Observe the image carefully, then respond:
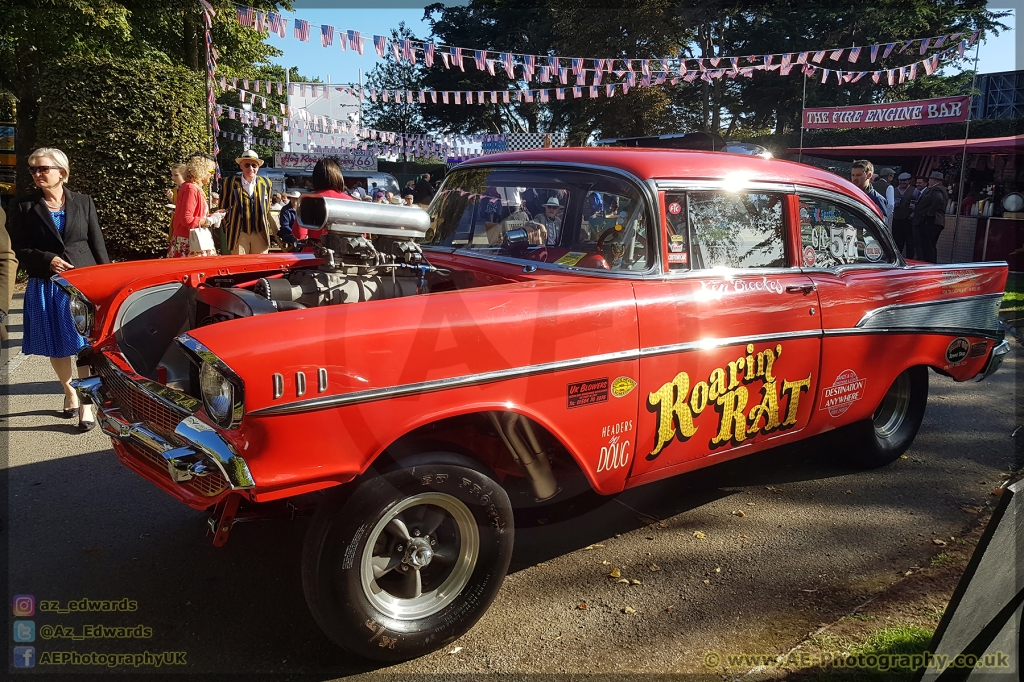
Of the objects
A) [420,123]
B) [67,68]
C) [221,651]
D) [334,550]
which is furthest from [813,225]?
[420,123]

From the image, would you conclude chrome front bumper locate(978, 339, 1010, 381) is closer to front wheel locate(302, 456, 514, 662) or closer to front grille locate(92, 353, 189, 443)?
front wheel locate(302, 456, 514, 662)

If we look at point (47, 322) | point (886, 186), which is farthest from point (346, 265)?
point (886, 186)

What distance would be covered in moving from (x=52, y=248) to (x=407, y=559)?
348 centimetres

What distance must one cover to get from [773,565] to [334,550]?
205cm

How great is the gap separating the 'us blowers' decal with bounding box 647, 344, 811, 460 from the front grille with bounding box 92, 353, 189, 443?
5.99ft

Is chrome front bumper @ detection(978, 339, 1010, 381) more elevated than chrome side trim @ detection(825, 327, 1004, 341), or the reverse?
chrome side trim @ detection(825, 327, 1004, 341)

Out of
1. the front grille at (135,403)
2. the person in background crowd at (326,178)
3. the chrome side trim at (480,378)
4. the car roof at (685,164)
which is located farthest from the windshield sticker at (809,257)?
the person in background crowd at (326,178)

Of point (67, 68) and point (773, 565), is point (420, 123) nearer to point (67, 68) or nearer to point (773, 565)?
point (67, 68)

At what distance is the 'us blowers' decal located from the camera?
3137mm

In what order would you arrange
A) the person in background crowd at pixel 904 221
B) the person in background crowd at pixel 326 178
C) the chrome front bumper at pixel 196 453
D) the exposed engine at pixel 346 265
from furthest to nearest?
the person in background crowd at pixel 904 221, the person in background crowd at pixel 326 178, the exposed engine at pixel 346 265, the chrome front bumper at pixel 196 453

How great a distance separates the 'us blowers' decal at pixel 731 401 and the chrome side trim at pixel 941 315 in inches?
26.1

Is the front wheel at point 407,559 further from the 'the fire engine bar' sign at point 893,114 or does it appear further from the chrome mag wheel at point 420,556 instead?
the 'the fire engine bar' sign at point 893,114

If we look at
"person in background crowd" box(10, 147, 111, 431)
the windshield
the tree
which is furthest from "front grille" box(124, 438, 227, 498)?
the tree

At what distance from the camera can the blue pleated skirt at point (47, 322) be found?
465cm
